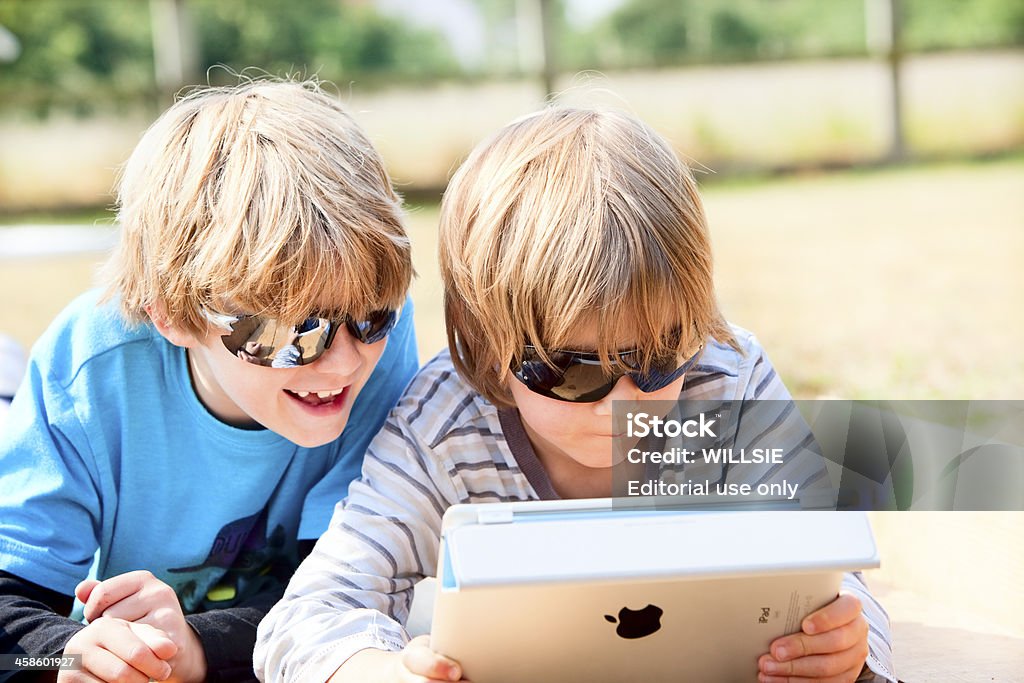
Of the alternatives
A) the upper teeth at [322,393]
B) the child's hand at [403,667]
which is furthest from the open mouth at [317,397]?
the child's hand at [403,667]

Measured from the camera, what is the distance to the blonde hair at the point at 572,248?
144 centimetres

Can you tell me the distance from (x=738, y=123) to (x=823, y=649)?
9148 millimetres

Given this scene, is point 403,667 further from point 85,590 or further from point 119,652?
point 85,590

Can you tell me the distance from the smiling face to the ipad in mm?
496

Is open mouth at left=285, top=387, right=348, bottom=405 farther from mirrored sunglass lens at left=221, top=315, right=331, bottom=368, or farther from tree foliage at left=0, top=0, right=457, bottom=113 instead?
tree foliage at left=0, top=0, right=457, bottom=113

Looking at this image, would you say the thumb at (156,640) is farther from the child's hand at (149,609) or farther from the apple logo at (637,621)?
the apple logo at (637,621)

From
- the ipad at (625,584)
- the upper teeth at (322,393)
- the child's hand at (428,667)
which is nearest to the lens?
the ipad at (625,584)

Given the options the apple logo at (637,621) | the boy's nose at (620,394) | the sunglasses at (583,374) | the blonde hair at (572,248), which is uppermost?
the blonde hair at (572,248)

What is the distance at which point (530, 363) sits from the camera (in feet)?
4.83

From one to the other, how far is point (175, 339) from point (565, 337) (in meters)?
0.63

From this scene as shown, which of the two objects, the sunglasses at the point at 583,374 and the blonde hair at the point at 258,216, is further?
the blonde hair at the point at 258,216

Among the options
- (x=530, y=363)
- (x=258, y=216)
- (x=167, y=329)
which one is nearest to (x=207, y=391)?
(x=167, y=329)

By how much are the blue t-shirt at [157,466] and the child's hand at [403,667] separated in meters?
0.42

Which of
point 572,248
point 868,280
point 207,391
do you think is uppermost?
point 572,248
